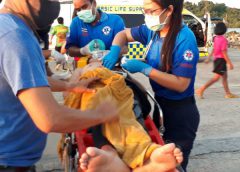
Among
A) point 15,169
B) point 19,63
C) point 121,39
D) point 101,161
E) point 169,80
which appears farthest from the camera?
point 121,39

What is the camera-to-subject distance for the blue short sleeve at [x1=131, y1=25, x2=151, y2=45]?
2842 millimetres

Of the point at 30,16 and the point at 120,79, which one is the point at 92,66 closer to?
the point at 120,79

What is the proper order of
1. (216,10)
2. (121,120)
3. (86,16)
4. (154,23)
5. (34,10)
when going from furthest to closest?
1. (216,10)
2. (86,16)
3. (154,23)
4. (121,120)
5. (34,10)

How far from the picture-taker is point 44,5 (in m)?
1.58

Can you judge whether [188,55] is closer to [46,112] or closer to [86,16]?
[46,112]

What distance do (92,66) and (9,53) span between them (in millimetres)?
1418

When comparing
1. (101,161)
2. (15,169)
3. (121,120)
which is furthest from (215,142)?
(15,169)

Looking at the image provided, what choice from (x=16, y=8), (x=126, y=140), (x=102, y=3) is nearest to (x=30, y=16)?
(x=16, y=8)

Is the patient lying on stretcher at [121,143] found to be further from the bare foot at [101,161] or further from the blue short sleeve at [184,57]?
the blue short sleeve at [184,57]

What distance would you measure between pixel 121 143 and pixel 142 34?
99cm

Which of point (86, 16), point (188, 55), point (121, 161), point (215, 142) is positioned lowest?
point (215, 142)

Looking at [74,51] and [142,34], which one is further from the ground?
[142,34]

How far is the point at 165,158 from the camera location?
2.00m

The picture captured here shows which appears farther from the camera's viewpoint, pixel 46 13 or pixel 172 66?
pixel 172 66
